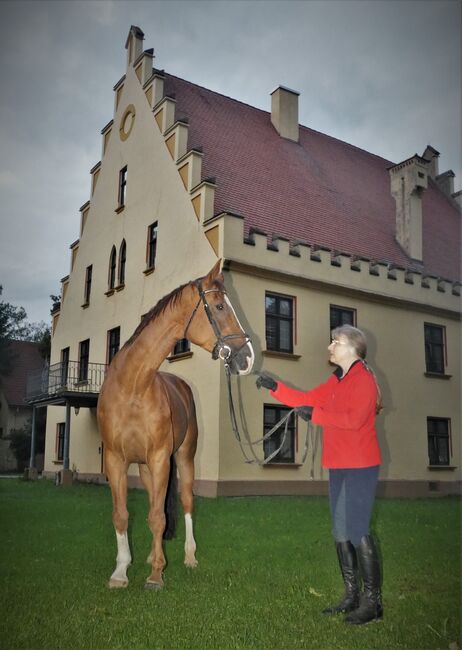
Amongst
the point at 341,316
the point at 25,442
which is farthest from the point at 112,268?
the point at 25,442

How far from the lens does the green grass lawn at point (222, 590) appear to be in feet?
12.6

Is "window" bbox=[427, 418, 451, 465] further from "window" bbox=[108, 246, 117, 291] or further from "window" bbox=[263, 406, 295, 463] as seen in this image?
"window" bbox=[108, 246, 117, 291]

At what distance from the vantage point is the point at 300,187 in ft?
67.9

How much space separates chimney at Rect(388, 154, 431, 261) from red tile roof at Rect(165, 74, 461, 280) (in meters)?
0.38

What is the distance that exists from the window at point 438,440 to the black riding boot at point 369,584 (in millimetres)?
16077

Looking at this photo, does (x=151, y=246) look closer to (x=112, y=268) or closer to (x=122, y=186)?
(x=112, y=268)

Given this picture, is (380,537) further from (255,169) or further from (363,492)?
(255,169)

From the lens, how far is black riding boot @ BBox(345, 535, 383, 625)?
165 inches

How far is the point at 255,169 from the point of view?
65.3ft

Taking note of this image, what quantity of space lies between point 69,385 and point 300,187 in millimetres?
10994

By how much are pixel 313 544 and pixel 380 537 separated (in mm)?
1244

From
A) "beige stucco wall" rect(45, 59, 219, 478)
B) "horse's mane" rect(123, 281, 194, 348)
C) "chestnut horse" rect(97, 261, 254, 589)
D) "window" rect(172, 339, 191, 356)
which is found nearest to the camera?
"chestnut horse" rect(97, 261, 254, 589)

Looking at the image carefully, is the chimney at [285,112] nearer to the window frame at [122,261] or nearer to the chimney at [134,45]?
the chimney at [134,45]

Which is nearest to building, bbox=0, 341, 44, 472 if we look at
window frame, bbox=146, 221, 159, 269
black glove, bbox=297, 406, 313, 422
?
window frame, bbox=146, 221, 159, 269
